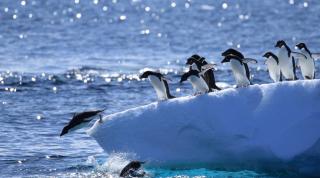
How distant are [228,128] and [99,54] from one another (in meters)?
22.5

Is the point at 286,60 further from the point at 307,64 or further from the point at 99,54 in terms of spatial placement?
the point at 99,54

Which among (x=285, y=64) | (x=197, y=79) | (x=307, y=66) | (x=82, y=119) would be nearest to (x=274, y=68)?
(x=285, y=64)

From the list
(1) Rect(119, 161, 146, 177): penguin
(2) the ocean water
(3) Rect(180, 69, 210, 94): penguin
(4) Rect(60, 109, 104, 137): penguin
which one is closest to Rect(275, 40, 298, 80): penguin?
(3) Rect(180, 69, 210, 94): penguin

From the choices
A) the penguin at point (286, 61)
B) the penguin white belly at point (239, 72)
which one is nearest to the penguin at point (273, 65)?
the penguin at point (286, 61)

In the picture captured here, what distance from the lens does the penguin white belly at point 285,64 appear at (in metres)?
17.7

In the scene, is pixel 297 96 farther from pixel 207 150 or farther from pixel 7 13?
pixel 7 13

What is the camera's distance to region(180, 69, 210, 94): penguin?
1705cm

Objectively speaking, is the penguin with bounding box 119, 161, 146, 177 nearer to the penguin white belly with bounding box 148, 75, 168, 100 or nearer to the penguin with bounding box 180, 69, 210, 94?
the penguin white belly with bounding box 148, 75, 168, 100

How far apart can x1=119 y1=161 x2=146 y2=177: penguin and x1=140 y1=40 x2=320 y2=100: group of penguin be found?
165 cm

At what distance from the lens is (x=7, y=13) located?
Result: 61.5 meters

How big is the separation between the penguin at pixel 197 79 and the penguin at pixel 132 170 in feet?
5.64

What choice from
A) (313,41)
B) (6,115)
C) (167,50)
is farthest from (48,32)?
(6,115)

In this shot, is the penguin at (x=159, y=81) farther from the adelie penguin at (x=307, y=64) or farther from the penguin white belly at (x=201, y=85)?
the adelie penguin at (x=307, y=64)

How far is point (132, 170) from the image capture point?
16391 mm
